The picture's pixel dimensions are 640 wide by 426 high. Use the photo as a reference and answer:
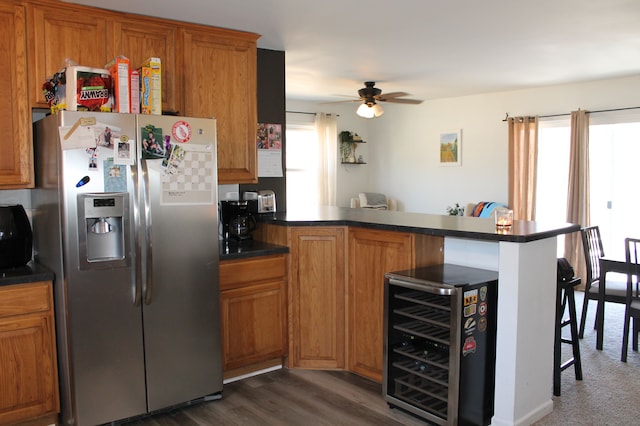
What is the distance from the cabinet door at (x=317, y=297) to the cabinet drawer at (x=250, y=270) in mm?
93

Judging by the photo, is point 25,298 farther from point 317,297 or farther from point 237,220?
point 317,297

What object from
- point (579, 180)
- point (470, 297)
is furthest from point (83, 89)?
point (579, 180)

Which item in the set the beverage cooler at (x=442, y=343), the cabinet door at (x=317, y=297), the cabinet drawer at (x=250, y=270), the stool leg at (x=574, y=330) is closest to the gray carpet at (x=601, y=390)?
the stool leg at (x=574, y=330)

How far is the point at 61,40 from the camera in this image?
116 inches

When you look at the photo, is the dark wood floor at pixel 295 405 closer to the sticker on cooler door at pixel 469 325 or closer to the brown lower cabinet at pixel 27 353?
the brown lower cabinet at pixel 27 353

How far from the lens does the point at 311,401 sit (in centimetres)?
304

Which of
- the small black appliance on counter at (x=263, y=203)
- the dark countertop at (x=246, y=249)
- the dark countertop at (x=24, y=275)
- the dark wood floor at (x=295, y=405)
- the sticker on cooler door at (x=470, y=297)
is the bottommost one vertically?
the dark wood floor at (x=295, y=405)

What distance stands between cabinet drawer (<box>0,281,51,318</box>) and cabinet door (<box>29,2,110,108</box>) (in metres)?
1.03

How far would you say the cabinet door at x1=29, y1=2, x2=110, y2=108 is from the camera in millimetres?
2861

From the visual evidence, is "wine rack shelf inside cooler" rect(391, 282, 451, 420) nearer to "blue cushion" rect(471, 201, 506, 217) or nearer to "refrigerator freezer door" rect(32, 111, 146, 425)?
"refrigerator freezer door" rect(32, 111, 146, 425)

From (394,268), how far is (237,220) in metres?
1.19

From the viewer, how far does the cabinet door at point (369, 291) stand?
314 cm

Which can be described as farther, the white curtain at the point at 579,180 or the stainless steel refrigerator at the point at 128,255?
the white curtain at the point at 579,180

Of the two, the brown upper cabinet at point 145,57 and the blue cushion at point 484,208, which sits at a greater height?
the brown upper cabinet at point 145,57
